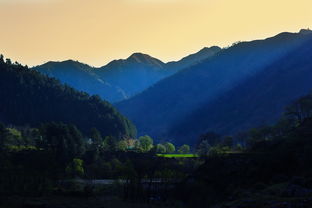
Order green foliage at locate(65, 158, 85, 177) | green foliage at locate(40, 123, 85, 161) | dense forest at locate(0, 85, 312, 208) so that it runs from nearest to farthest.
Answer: dense forest at locate(0, 85, 312, 208), green foliage at locate(65, 158, 85, 177), green foliage at locate(40, 123, 85, 161)

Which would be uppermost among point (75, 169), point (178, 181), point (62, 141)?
point (62, 141)

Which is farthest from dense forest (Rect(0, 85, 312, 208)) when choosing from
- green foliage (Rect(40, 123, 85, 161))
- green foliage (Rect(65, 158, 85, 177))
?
green foliage (Rect(40, 123, 85, 161))

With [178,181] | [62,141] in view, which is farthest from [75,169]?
[178,181]

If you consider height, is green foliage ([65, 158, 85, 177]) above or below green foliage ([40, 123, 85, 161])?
below

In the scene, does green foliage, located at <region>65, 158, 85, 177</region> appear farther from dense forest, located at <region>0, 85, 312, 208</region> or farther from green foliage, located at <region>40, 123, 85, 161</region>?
green foliage, located at <region>40, 123, 85, 161</region>

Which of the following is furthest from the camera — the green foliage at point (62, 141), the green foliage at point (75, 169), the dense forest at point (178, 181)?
the green foliage at point (62, 141)

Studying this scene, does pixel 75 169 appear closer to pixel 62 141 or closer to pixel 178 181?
pixel 62 141

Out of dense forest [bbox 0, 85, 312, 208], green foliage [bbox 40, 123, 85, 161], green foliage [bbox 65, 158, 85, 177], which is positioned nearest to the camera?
dense forest [bbox 0, 85, 312, 208]

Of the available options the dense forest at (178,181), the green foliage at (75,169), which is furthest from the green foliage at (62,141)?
the green foliage at (75,169)

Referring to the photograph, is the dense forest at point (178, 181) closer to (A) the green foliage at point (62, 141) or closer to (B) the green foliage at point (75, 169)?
(B) the green foliage at point (75, 169)

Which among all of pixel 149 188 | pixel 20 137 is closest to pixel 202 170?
pixel 149 188

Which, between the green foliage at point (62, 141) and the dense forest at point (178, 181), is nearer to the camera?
the dense forest at point (178, 181)

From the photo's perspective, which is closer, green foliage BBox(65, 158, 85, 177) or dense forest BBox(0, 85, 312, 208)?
dense forest BBox(0, 85, 312, 208)

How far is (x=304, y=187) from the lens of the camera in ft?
275
